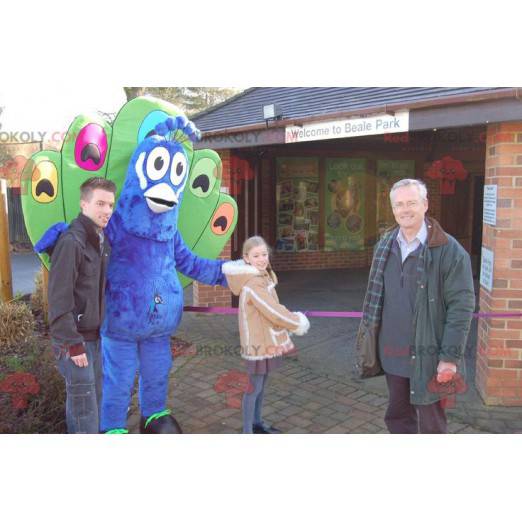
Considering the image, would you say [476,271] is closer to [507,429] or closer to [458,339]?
[507,429]

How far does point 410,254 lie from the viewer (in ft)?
10.1

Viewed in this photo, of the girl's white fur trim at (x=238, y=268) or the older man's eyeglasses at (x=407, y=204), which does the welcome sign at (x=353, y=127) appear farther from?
the girl's white fur trim at (x=238, y=268)

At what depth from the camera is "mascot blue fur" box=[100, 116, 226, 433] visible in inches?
134

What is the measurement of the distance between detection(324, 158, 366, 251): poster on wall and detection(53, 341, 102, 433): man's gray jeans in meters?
8.09

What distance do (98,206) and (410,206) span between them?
5.90 ft

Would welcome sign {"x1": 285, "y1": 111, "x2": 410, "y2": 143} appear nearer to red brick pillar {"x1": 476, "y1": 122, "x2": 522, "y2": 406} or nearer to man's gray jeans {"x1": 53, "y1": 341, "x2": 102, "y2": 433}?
red brick pillar {"x1": 476, "y1": 122, "x2": 522, "y2": 406}

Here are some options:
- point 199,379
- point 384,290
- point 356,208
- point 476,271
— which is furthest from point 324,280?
point 384,290

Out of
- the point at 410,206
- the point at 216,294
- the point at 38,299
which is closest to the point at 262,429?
the point at 410,206

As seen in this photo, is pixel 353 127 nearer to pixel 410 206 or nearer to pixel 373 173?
pixel 410 206

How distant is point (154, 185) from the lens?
338 centimetres

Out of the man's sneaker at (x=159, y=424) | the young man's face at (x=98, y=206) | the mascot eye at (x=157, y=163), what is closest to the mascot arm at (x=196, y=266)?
the mascot eye at (x=157, y=163)

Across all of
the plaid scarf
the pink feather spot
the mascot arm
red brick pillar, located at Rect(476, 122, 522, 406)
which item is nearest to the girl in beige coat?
the mascot arm

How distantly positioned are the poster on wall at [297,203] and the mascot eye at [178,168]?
715 cm

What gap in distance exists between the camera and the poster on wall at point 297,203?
1065cm
